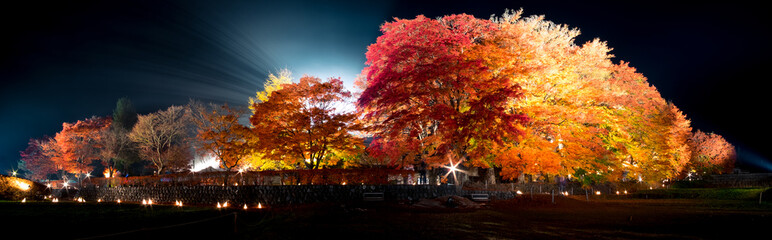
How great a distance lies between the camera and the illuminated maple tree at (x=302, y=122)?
52.9 feet

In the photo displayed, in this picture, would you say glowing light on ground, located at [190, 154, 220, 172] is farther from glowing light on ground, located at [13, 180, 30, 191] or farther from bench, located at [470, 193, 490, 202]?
bench, located at [470, 193, 490, 202]

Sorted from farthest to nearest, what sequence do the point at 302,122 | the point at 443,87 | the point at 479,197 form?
the point at 302,122, the point at 443,87, the point at 479,197

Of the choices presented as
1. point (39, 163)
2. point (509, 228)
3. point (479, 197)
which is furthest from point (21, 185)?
point (39, 163)

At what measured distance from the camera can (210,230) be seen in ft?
20.3

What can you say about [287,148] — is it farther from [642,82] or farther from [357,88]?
[642,82]

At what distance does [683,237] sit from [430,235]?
14.7ft

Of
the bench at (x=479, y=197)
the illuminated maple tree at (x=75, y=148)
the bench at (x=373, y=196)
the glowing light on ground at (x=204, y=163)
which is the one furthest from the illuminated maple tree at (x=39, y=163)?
the bench at (x=479, y=197)

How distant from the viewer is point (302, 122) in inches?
637

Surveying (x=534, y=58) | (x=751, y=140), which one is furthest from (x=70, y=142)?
(x=751, y=140)

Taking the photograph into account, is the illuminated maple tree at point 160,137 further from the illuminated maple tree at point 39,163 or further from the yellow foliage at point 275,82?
the illuminated maple tree at point 39,163

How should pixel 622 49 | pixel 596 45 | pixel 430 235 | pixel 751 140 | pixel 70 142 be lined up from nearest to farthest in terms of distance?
pixel 430 235
pixel 596 45
pixel 70 142
pixel 751 140
pixel 622 49

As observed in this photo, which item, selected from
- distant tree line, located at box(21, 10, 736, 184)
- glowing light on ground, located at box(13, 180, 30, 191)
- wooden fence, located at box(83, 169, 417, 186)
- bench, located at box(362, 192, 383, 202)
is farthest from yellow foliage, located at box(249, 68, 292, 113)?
bench, located at box(362, 192, 383, 202)

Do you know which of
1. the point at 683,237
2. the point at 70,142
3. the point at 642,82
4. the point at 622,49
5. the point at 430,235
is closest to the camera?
the point at 683,237

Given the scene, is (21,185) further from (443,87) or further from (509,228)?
(509,228)
